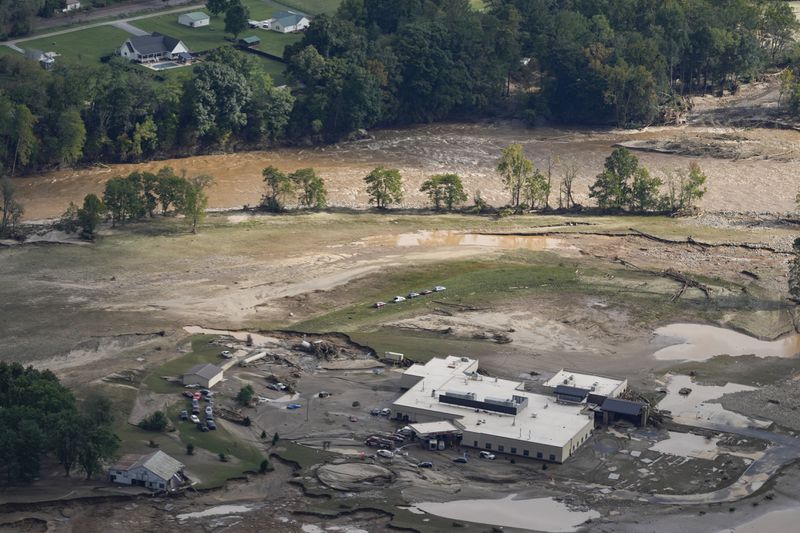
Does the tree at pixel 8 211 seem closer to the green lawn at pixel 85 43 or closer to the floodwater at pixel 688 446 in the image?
the green lawn at pixel 85 43

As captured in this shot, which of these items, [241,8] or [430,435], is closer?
[430,435]

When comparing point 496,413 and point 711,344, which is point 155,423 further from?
point 711,344

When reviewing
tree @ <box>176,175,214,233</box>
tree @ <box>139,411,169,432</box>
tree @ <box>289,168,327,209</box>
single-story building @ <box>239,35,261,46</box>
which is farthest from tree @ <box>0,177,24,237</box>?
single-story building @ <box>239,35,261,46</box>

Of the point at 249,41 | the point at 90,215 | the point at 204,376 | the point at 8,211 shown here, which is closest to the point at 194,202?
the point at 90,215

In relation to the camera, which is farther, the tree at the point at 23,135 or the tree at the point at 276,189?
the tree at the point at 23,135

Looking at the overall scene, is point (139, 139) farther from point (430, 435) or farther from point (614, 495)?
point (614, 495)

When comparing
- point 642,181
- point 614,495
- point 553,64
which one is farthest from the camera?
point 553,64

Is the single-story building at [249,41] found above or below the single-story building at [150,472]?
above

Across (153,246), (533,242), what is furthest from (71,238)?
(533,242)

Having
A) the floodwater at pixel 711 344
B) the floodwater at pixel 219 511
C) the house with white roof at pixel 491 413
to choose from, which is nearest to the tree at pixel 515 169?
the floodwater at pixel 711 344
